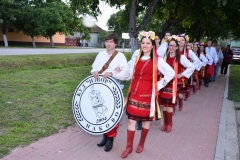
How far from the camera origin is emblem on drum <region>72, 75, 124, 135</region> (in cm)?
371

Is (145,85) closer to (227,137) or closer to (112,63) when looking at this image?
(112,63)

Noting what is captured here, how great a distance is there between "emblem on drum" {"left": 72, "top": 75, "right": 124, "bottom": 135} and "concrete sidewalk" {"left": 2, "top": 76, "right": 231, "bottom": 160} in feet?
1.71

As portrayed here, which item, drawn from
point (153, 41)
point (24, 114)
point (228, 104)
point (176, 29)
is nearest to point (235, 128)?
point (228, 104)

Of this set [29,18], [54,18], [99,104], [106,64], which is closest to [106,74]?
[106,64]

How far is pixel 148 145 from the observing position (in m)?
4.52

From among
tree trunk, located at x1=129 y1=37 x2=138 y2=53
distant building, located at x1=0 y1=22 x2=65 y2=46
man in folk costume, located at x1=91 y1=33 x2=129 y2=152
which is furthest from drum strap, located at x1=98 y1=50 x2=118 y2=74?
distant building, located at x1=0 y1=22 x2=65 y2=46

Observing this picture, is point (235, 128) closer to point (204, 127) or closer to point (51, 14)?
point (204, 127)

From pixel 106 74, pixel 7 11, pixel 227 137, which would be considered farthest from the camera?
pixel 7 11

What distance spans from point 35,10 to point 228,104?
94.0 ft

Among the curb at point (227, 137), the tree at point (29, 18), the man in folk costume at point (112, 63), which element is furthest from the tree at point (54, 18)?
the man in folk costume at point (112, 63)

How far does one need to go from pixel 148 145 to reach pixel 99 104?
A: 1.32 meters

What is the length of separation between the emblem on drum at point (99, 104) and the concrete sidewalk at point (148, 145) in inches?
Answer: 20.5

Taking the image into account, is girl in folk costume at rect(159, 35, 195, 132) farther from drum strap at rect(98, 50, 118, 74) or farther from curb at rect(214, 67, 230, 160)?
drum strap at rect(98, 50, 118, 74)

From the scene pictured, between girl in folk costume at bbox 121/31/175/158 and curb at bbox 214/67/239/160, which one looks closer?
girl in folk costume at bbox 121/31/175/158
